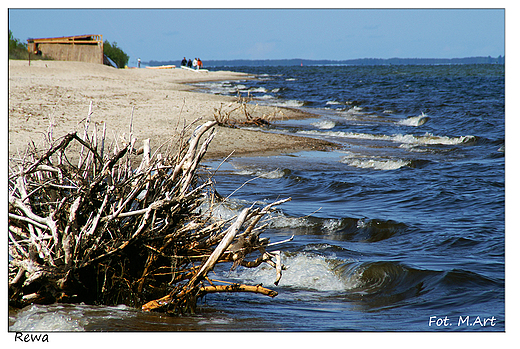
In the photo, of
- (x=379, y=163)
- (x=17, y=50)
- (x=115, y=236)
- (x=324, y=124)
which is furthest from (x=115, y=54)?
(x=115, y=236)

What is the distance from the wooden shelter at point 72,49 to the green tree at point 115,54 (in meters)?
18.5

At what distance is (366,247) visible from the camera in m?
6.27

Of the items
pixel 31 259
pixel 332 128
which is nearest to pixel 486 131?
pixel 332 128

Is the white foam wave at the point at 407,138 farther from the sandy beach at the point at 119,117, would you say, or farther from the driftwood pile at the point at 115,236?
the driftwood pile at the point at 115,236

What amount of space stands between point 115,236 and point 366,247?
388 cm

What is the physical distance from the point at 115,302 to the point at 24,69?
85.8 ft

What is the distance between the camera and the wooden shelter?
4019 cm

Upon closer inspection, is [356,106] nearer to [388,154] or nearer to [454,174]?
[388,154]

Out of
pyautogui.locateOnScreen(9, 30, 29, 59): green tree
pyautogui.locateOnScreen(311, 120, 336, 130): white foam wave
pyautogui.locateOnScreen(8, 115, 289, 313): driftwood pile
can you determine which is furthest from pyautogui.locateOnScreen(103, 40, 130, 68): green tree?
pyautogui.locateOnScreen(8, 115, 289, 313): driftwood pile

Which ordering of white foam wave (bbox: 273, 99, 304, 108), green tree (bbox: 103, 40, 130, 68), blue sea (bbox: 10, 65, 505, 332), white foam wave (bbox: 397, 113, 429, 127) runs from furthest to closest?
green tree (bbox: 103, 40, 130, 68) < white foam wave (bbox: 273, 99, 304, 108) < white foam wave (bbox: 397, 113, 429, 127) < blue sea (bbox: 10, 65, 505, 332)

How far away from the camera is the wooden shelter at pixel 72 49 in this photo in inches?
1582

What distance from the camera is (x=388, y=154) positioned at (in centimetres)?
1312

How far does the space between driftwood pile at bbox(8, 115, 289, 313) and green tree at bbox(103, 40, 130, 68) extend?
199ft

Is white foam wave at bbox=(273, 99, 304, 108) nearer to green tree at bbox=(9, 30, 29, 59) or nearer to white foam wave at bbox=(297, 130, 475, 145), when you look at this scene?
white foam wave at bbox=(297, 130, 475, 145)
